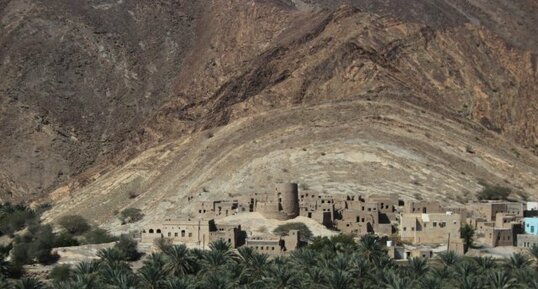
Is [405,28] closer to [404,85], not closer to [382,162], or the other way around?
[404,85]

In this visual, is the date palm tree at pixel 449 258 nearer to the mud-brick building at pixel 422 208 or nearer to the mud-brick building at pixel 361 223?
the mud-brick building at pixel 361 223

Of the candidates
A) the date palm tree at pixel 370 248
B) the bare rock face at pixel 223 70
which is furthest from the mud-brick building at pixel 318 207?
the bare rock face at pixel 223 70

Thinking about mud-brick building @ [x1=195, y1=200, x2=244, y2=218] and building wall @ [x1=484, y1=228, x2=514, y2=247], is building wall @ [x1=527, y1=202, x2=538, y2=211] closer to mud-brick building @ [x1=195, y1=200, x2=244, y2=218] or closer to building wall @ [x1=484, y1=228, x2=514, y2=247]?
building wall @ [x1=484, y1=228, x2=514, y2=247]

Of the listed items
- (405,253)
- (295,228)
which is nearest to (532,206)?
(405,253)

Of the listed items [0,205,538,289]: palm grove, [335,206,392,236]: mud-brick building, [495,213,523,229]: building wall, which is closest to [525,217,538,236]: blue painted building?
[495,213,523,229]: building wall

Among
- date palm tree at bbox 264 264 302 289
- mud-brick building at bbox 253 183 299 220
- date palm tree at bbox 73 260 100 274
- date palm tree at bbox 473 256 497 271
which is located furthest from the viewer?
mud-brick building at bbox 253 183 299 220

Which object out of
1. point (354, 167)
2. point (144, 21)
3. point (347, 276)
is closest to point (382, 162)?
point (354, 167)
